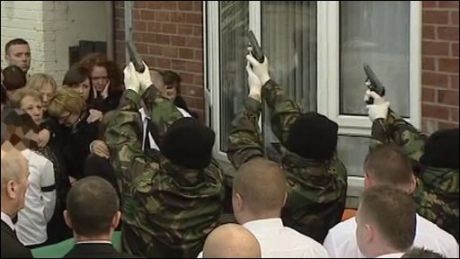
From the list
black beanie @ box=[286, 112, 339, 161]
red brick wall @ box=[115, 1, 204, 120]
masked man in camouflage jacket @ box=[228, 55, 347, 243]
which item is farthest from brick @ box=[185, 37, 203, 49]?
black beanie @ box=[286, 112, 339, 161]

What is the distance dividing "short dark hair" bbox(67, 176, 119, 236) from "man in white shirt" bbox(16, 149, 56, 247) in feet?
5.54

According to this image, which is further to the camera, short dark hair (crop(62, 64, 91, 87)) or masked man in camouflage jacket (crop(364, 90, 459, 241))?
short dark hair (crop(62, 64, 91, 87))

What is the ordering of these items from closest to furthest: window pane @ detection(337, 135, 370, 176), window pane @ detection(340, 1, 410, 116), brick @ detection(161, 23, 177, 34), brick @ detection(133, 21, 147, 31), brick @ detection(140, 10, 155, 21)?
window pane @ detection(340, 1, 410, 116) → window pane @ detection(337, 135, 370, 176) → brick @ detection(161, 23, 177, 34) → brick @ detection(140, 10, 155, 21) → brick @ detection(133, 21, 147, 31)

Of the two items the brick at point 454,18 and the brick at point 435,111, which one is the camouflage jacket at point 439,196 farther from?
the brick at point 454,18

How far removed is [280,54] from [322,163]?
250 centimetres

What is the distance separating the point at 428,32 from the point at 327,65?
877 mm

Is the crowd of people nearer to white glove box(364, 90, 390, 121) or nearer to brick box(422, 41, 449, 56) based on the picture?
white glove box(364, 90, 390, 121)

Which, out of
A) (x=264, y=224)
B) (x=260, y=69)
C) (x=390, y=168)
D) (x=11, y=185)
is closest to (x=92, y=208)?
(x=11, y=185)

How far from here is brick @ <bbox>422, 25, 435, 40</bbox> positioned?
702 centimetres

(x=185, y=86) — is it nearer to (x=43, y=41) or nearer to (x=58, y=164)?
(x=43, y=41)

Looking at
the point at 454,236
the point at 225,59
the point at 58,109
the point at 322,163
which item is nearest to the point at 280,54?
the point at 225,59

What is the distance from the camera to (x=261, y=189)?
15.9 ft

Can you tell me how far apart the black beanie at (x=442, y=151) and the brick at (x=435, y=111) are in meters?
1.49

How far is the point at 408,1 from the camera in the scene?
23.7ft
